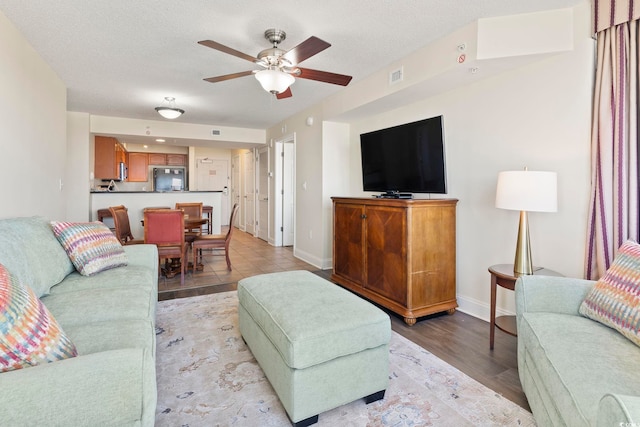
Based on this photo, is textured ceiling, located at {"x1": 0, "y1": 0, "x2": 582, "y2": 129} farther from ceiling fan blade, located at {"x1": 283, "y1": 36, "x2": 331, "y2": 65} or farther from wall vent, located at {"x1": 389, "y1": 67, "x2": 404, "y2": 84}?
ceiling fan blade, located at {"x1": 283, "y1": 36, "x2": 331, "y2": 65}

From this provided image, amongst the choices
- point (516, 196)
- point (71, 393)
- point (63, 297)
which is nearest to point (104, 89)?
point (63, 297)

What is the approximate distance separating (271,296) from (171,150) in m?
8.31

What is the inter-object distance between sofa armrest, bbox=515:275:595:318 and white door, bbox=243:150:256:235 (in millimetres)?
6510

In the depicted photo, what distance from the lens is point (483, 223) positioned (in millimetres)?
2844

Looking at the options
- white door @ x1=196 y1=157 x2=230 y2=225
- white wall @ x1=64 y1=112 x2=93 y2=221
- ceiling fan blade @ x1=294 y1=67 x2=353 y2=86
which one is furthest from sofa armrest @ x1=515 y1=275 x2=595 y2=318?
white door @ x1=196 y1=157 x2=230 y2=225

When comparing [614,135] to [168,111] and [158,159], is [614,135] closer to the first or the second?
[168,111]

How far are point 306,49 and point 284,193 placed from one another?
4206 millimetres

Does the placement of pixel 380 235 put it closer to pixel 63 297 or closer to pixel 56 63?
pixel 63 297

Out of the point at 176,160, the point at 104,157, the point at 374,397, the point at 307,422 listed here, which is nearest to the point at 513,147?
the point at 374,397

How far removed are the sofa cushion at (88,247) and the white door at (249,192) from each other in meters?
5.24

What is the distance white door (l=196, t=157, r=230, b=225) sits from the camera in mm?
9234

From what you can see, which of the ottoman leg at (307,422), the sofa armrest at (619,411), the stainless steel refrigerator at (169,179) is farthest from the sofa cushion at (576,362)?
the stainless steel refrigerator at (169,179)

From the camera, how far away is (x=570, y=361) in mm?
1210

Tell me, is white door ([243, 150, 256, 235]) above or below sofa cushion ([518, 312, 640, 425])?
above
